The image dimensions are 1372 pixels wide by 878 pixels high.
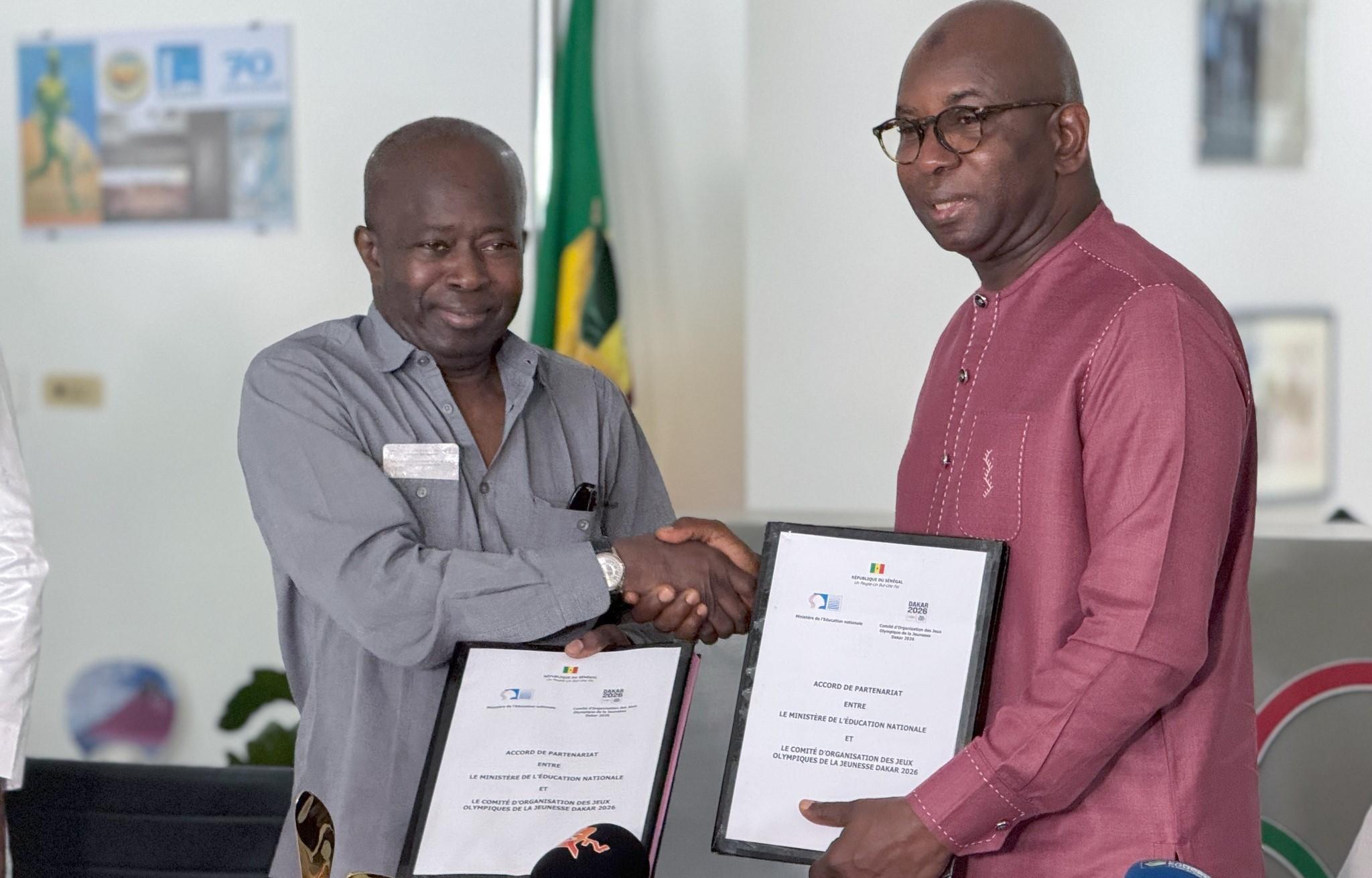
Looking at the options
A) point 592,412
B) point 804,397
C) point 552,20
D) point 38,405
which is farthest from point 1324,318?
point 38,405

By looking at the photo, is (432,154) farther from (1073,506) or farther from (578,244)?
(578,244)

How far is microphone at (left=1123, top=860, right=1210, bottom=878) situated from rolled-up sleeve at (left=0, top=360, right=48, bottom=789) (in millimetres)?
1816

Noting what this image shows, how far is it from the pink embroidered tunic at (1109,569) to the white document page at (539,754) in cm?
48

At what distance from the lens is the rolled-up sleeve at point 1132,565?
1755 millimetres

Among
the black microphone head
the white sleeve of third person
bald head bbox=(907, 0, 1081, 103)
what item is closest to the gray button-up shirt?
the black microphone head

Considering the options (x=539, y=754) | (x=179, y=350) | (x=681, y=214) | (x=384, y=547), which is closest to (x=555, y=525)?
(x=384, y=547)

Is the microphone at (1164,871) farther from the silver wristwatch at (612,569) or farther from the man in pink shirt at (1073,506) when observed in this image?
the silver wristwatch at (612,569)

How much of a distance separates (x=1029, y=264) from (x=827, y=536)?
483 millimetres

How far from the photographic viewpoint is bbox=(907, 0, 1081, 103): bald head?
1.90m

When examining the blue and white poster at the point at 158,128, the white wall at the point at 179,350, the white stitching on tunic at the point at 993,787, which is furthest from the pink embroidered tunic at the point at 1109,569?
the blue and white poster at the point at 158,128

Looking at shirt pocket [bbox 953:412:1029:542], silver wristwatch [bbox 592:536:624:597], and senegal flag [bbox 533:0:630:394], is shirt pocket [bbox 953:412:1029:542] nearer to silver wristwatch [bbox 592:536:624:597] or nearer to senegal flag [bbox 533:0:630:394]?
silver wristwatch [bbox 592:536:624:597]

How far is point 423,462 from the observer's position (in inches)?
91.7

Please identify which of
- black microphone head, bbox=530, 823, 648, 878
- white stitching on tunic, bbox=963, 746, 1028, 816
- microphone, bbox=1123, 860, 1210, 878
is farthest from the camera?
white stitching on tunic, bbox=963, 746, 1028, 816

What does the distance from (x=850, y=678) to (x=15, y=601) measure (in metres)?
1.41
